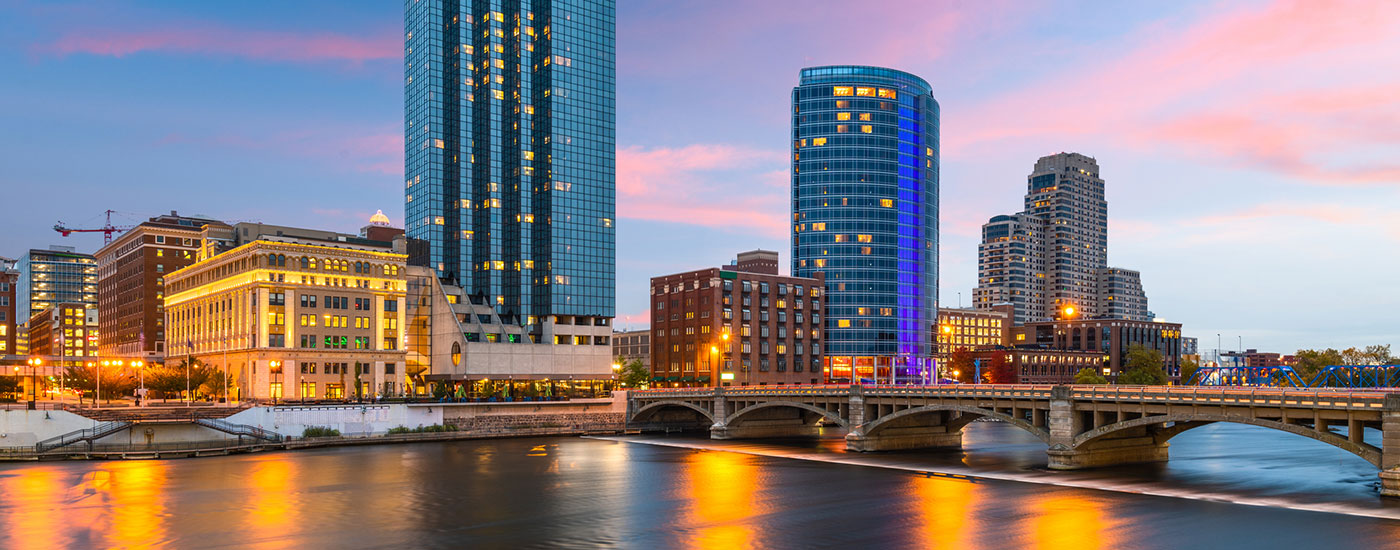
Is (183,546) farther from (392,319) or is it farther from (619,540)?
(392,319)

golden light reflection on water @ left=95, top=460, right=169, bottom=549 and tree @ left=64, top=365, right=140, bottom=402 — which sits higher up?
tree @ left=64, top=365, right=140, bottom=402

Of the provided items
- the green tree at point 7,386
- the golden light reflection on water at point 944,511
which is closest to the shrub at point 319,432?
the green tree at point 7,386

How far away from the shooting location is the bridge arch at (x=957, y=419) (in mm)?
92938

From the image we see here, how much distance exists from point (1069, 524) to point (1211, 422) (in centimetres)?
2741

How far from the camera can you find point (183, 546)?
184 ft

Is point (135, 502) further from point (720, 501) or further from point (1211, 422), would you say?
point (1211, 422)

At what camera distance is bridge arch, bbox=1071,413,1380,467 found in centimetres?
6856

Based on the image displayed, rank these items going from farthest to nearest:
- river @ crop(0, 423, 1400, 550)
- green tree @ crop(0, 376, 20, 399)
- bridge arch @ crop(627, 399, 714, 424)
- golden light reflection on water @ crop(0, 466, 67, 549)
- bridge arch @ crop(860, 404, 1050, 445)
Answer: bridge arch @ crop(627, 399, 714, 424) < green tree @ crop(0, 376, 20, 399) < bridge arch @ crop(860, 404, 1050, 445) < golden light reflection on water @ crop(0, 466, 67, 549) < river @ crop(0, 423, 1400, 550)

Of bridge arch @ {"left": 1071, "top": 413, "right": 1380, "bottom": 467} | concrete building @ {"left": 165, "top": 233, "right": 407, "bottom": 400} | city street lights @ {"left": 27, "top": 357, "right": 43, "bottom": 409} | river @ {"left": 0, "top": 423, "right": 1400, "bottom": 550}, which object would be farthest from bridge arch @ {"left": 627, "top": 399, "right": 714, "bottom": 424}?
city street lights @ {"left": 27, "top": 357, "right": 43, "bottom": 409}

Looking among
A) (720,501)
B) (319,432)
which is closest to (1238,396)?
(720,501)

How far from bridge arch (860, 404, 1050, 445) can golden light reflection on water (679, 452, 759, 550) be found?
14567mm

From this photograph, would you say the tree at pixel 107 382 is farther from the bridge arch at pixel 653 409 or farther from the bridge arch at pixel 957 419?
the bridge arch at pixel 957 419

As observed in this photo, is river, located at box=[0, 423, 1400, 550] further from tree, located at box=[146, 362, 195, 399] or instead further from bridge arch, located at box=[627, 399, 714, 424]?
tree, located at box=[146, 362, 195, 399]

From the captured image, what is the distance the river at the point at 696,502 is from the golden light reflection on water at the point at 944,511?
0.76 feet
